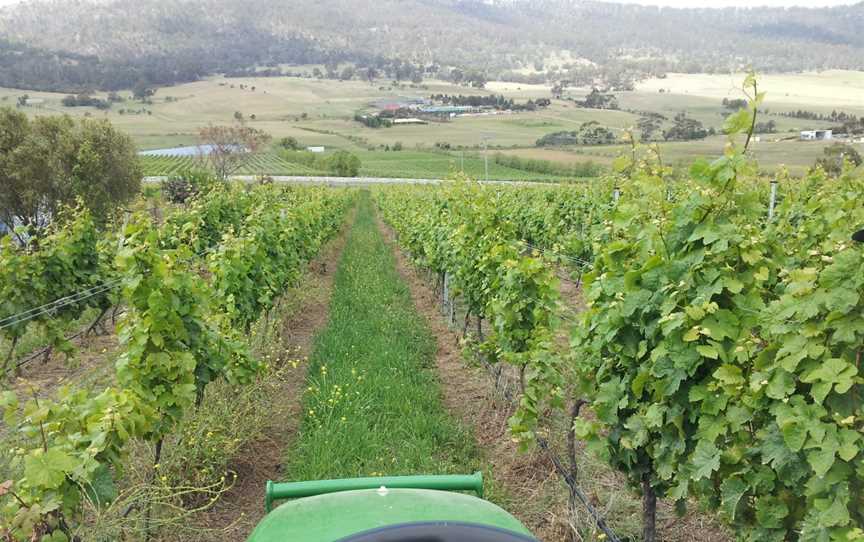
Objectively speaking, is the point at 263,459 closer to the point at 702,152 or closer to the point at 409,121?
the point at 702,152

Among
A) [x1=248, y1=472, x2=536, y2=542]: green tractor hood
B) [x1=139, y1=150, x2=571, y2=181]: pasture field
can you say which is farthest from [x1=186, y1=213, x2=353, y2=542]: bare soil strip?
[x1=139, y1=150, x2=571, y2=181]: pasture field

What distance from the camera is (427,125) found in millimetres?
97750

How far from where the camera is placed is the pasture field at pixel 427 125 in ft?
141

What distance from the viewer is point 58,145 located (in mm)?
31797

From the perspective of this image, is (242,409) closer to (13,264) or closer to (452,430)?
(452,430)

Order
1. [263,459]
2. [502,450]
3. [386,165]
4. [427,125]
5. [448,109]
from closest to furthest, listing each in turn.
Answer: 1. [263,459]
2. [502,450]
3. [386,165]
4. [427,125]
5. [448,109]

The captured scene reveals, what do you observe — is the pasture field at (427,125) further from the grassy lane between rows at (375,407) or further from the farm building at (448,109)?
the grassy lane between rows at (375,407)

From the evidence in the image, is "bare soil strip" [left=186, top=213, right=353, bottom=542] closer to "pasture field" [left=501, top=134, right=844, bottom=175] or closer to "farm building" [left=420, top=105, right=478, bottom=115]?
"pasture field" [left=501, top=134, right=844, bottom=175]

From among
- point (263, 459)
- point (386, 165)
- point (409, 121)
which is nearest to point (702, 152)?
point (263, 459)

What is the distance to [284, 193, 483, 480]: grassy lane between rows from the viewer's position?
5.43 meters

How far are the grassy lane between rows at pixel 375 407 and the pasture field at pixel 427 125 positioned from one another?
14.8 metres

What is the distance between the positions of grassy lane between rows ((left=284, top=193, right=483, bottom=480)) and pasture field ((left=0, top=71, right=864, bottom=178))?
14756 mm

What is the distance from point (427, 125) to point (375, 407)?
93914 millimetres

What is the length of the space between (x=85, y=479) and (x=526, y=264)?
3.56 meters
